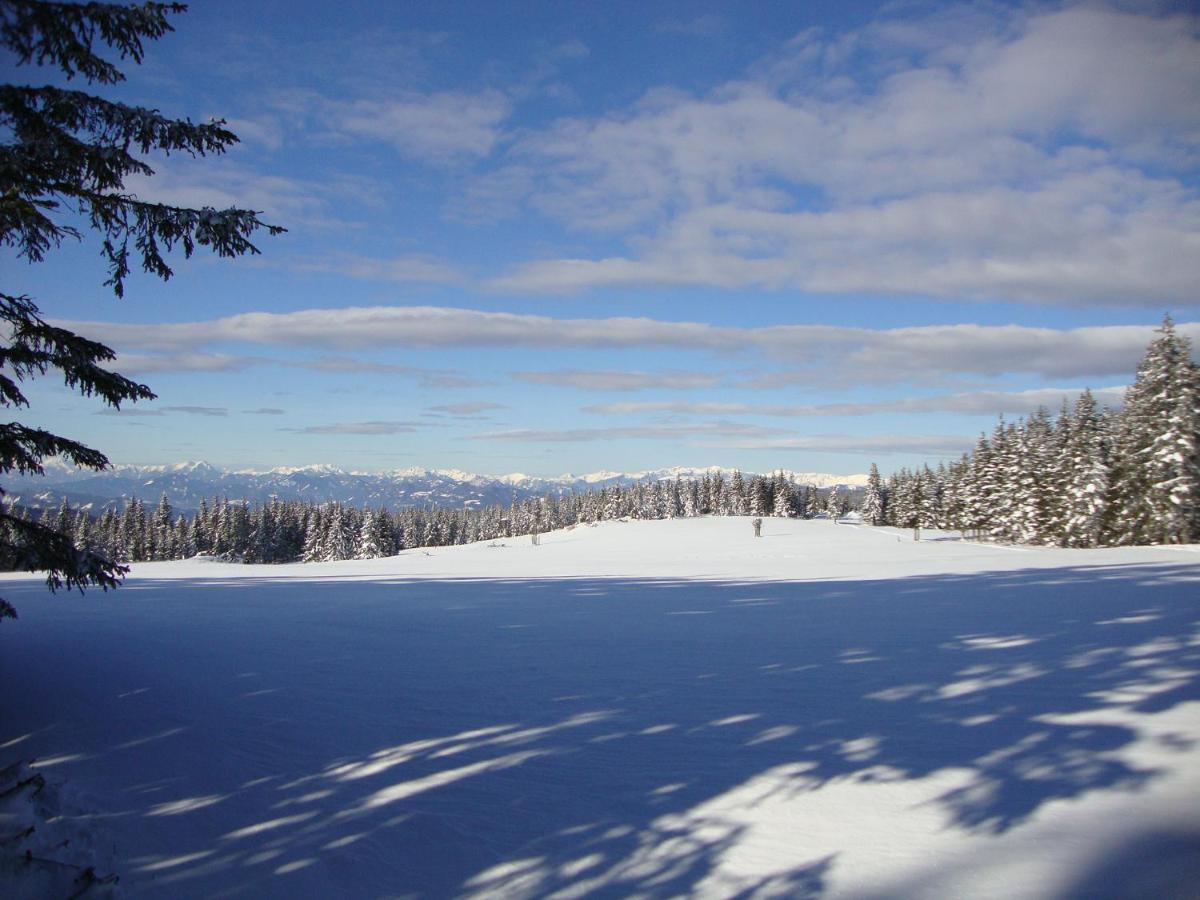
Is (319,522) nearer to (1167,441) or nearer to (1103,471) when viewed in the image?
(1103,471)

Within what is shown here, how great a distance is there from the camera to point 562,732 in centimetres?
702

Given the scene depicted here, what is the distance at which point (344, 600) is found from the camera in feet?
60.3

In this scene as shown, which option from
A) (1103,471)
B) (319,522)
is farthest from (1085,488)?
(319,522)

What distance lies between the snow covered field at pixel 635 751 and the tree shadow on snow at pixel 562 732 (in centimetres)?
3

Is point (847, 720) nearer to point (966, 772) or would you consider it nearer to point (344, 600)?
point (966, 772)

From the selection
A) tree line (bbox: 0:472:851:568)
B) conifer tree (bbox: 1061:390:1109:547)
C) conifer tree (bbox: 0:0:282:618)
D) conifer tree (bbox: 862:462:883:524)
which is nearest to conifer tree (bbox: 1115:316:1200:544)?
conifer tree (bbox: 1061:390:1109:547)

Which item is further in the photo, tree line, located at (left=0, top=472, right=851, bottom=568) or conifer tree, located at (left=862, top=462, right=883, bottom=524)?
conifer tree, located at (left=862, top=462, right=883, bottom=524)

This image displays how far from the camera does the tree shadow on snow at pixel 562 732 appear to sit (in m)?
4.91

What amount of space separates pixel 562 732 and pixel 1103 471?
4973 centimetres

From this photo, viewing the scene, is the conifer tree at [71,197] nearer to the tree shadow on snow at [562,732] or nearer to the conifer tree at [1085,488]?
the tree shadow on snow at [562,732]

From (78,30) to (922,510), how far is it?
87958 millimetres

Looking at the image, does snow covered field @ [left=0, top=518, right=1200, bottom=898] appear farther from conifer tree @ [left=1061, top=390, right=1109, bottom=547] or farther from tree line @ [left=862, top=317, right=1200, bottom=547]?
conifer tree @ [left=1061, top=390, right=1109, bottom=547]

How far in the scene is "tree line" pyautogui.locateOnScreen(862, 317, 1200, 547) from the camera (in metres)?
35.2

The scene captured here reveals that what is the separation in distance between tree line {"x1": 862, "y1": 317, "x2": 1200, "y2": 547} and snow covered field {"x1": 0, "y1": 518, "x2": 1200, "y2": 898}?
29287 millimetres
